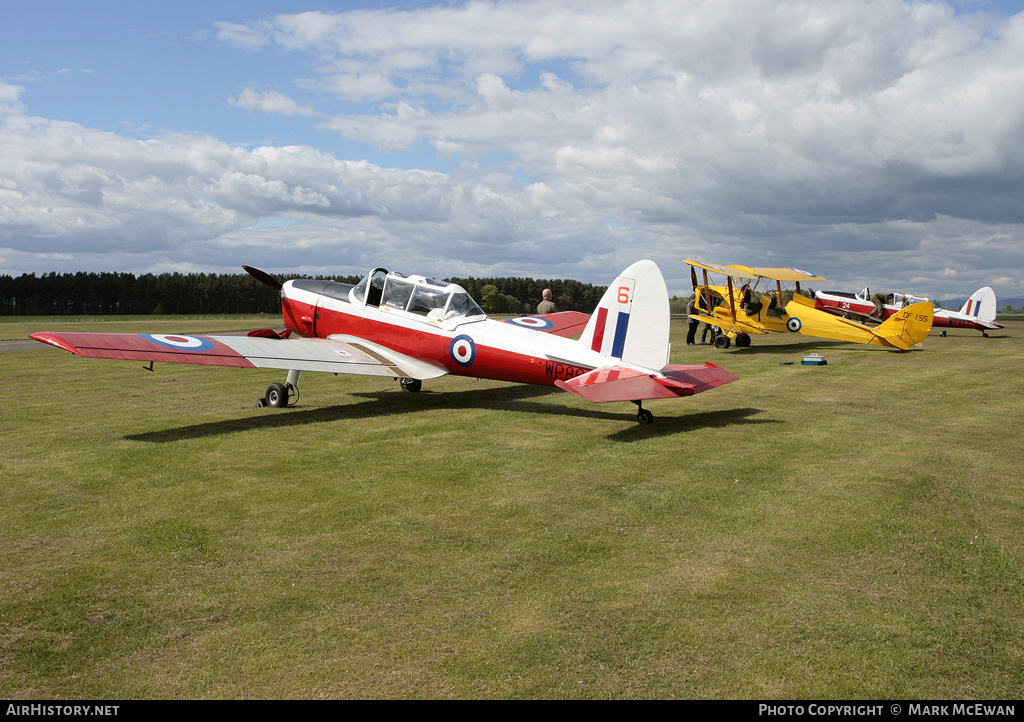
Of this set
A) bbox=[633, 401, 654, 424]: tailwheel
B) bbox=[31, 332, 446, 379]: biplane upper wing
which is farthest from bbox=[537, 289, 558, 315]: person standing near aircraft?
bbox=[633, 401, 654, 424]: tailwheel

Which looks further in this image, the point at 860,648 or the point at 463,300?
the point at 463,300

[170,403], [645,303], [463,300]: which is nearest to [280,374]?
[170,403]

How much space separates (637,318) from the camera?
29.4 feet

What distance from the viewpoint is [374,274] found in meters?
11.9

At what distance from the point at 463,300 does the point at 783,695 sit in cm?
884

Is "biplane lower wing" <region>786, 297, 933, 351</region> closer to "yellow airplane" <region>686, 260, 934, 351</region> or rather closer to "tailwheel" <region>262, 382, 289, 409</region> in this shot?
"yellow airplane" <region>686, 260, 934, 351</region>

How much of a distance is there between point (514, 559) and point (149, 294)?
115548 millimetres

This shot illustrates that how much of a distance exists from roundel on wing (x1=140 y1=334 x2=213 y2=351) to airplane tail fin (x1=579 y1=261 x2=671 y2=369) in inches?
233

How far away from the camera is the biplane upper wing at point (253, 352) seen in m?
8.76

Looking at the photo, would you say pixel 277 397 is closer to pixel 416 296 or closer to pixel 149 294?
pixel 416 296

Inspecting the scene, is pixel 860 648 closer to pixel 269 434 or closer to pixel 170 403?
pixel 269 434

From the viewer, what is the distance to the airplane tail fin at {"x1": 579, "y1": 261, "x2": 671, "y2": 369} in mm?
8859

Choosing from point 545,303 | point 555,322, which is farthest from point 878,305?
point 555,322

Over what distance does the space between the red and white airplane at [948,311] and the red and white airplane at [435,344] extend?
900 inches
